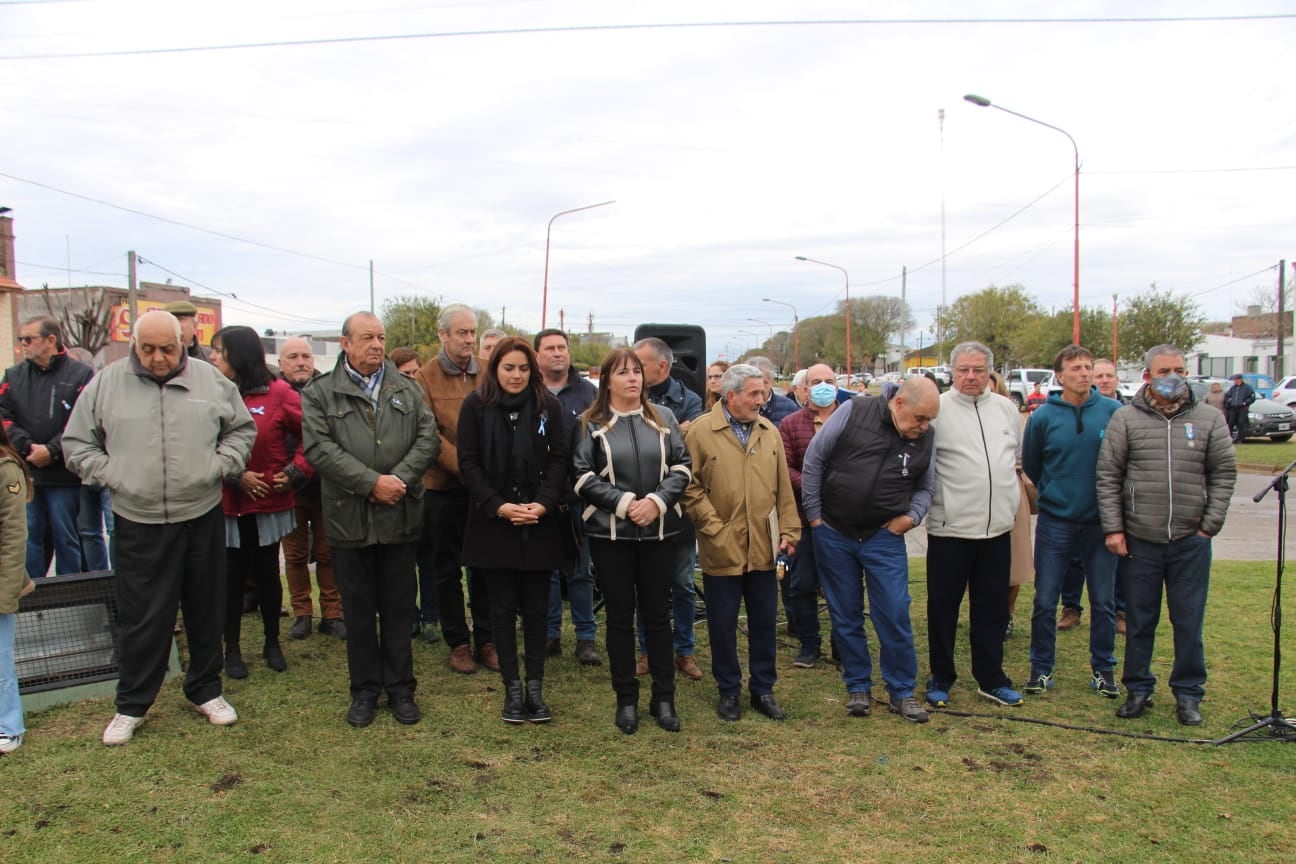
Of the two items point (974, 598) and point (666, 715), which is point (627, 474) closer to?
point (666, 715)

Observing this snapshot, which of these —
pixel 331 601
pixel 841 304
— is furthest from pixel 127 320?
pixel 841 304

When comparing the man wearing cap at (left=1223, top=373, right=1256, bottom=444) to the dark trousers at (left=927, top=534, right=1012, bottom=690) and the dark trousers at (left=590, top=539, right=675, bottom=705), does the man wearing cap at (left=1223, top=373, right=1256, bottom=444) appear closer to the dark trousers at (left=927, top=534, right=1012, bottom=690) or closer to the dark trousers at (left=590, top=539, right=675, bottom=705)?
the dark trousers at (left=927, top=534, right=1012, bottom=690)

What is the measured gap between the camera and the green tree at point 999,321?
69375mm

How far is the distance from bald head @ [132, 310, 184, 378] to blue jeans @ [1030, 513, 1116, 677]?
15.5 feet

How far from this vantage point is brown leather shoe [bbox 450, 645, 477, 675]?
528cm

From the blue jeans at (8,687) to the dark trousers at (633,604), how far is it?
2.81 m

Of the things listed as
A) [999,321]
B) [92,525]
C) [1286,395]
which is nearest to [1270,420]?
[1286,395]

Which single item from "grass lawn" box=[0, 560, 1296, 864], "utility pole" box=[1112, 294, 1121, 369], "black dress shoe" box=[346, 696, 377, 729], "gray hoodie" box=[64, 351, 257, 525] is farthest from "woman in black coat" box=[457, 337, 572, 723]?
"utility pole" box=[1112, 294, 1121, 369]

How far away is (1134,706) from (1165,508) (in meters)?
1.07

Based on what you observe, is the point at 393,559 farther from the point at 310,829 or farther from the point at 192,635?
the point at 310,829

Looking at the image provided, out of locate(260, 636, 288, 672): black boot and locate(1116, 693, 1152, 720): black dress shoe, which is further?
locate(260, 636, 288, 672): black boot

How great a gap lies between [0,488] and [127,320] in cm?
3965

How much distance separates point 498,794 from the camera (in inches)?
145

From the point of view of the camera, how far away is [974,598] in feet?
16.1
